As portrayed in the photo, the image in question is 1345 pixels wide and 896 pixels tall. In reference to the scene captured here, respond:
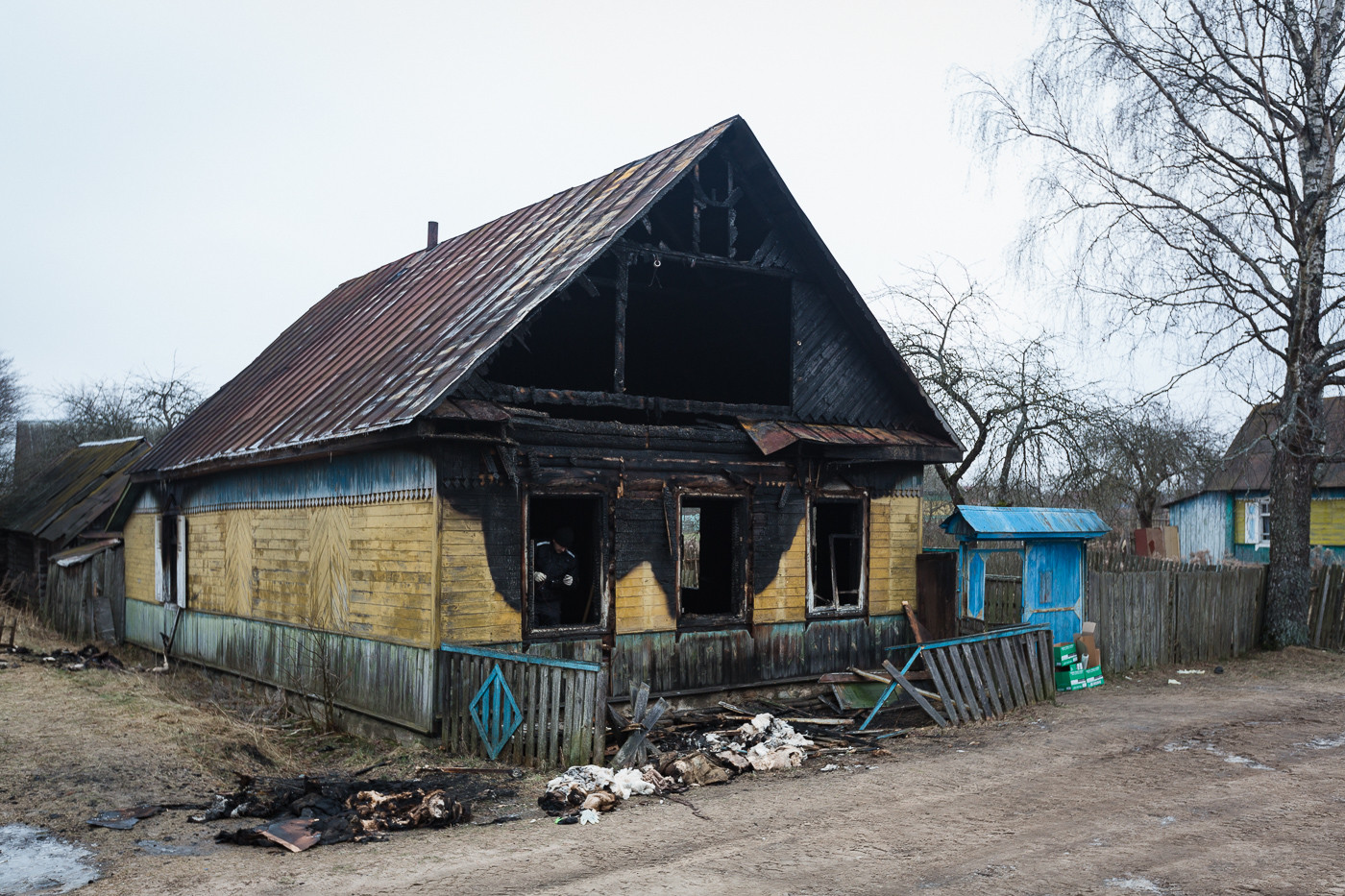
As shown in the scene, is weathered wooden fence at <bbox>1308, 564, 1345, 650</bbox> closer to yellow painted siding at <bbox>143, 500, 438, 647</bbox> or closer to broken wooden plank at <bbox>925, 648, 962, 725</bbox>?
broken wooden plank at <bbox>925, 648, 962, 725</bbox>

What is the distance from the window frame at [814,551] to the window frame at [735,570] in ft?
3.03

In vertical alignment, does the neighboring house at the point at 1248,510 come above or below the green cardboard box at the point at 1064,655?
above

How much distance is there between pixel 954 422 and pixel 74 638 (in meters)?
18.7

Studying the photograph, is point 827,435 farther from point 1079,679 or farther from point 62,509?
point 62,509

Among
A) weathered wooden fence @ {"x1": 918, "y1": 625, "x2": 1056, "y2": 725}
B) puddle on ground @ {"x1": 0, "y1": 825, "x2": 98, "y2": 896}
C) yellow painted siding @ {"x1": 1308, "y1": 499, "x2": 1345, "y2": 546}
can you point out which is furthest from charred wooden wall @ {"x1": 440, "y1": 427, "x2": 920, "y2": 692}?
yellow painted siding @ {"x1": 1308, "y1": 499, "x2": 1345, "y2": 546}

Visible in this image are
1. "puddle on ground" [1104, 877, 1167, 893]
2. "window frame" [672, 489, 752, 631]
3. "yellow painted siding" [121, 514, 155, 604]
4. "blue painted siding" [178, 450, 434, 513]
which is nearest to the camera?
"puddle on ground" [1104, 877, 1167, 893]

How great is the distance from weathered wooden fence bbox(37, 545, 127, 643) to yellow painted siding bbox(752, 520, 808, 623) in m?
13.4

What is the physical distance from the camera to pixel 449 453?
10.3 meters

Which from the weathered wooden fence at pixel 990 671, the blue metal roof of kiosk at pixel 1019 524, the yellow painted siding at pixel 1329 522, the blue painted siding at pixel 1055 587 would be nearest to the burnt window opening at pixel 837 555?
the blue metal roof of kiosk at pixel 1019 524

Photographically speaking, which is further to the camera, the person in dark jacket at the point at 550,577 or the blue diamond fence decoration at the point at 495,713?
the person in dark jacket at the point at 550,577

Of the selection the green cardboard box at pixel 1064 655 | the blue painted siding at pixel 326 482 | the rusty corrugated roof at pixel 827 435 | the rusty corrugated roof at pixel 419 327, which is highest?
the rusty corrugated roof at pixel 419 327

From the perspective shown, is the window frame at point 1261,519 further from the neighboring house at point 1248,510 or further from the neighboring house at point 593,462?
the neighboring house at point 593,462

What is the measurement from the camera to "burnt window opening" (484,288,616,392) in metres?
14.5

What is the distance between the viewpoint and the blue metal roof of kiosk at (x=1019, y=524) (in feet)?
44.9
